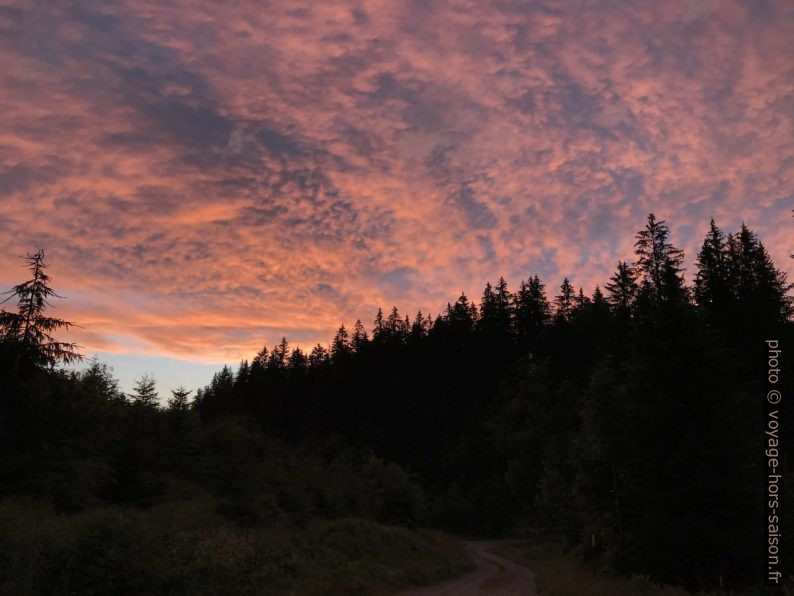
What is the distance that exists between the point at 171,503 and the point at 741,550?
90.2 ft

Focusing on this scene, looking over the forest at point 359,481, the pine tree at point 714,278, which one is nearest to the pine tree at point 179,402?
the forest at point 359,481

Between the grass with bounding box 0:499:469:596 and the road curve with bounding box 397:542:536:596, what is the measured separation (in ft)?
5.24

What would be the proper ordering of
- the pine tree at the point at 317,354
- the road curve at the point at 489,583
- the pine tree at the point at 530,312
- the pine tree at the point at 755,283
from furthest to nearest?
the pine tree at the point at 317,354
the pine tree at the point at 530,312
the pine tree at the point at 755,283
the road curve at the point at 489,583

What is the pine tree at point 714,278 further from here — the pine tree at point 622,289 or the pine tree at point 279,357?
the pine tree at point 279,357

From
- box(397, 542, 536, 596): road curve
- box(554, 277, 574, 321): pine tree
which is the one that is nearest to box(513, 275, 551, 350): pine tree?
box(554, 277, 574, 321): pine tree

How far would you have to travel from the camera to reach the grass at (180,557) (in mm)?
14297

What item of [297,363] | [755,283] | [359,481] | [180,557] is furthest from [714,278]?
[297,363]

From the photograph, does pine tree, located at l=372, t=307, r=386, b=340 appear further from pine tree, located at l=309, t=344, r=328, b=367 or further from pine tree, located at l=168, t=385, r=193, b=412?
pine tree, located at l=168, t=385, r=193, b=412

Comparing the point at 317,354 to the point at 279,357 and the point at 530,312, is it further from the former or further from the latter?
the point at 530,312

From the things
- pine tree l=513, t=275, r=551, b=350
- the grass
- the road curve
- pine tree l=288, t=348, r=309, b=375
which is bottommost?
the road curve

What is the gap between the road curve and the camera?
23.9 m

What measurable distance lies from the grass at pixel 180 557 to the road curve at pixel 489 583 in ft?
5.24

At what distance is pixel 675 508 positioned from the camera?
22.7 m

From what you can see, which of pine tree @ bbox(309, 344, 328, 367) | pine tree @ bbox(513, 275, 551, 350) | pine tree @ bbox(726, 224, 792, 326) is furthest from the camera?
pine tree @ bbox(309, 344, 328, 367)
